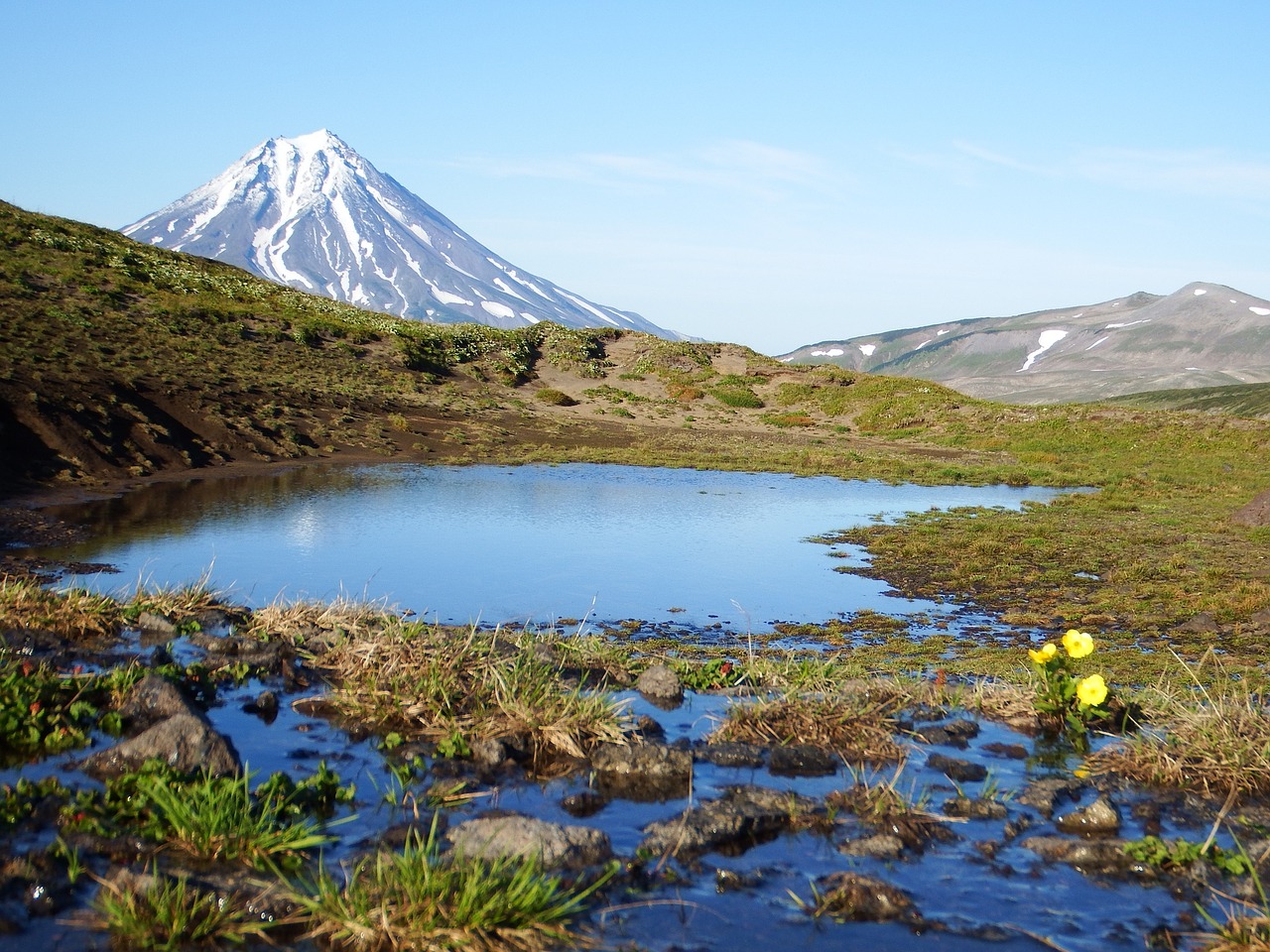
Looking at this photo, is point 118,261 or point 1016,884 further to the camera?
point 118,261

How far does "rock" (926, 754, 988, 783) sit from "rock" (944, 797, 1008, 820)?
0.57 meters

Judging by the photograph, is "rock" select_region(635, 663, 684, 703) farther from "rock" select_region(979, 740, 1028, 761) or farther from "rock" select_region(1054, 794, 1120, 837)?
"rock" select_region(1054, 794, 1120, 837)

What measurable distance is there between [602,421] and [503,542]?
1043 inches

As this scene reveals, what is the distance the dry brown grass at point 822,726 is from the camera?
7.87 metres

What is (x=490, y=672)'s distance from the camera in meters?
8.27

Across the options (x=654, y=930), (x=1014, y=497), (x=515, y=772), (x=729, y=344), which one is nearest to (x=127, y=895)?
(x=654, y=930)

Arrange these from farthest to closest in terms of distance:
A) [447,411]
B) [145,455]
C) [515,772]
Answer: [447,411] < [145,455] < [515,772]

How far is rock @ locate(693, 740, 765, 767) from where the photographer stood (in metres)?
7.64

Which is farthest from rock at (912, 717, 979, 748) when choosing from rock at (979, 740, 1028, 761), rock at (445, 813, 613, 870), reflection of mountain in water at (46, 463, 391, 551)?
reflection of mountain in water at (46, 463, 391, 551)

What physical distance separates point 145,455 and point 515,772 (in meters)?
21.5

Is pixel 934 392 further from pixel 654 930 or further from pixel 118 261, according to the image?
pixel 654 930

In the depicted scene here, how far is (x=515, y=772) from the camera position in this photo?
23.7ft

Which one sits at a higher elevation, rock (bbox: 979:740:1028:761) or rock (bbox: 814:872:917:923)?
rock (bbox: 814:872:917:923)

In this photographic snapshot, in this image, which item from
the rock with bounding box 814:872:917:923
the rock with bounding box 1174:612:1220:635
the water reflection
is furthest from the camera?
the water reflection
